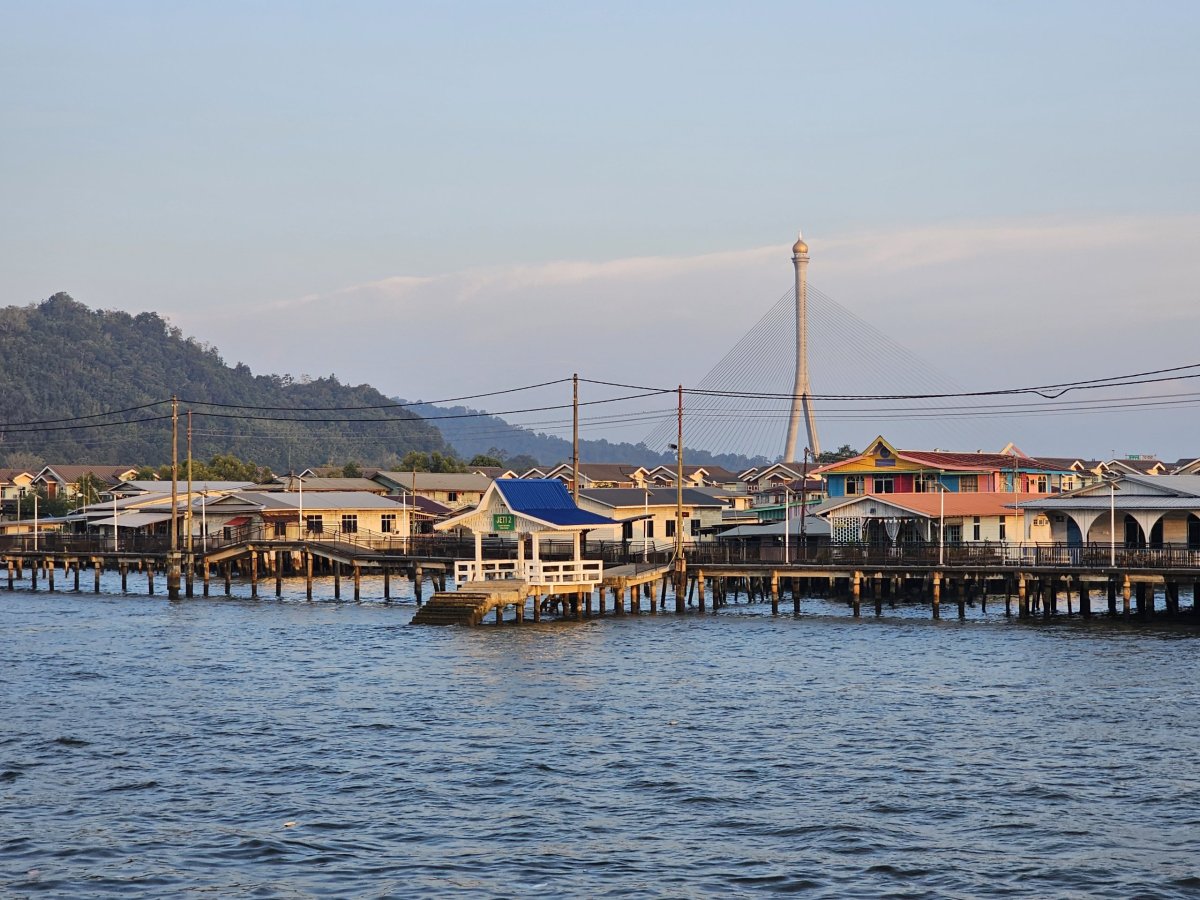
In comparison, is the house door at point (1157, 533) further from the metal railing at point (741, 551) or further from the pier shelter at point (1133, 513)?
the metal railing at point (741, 551)

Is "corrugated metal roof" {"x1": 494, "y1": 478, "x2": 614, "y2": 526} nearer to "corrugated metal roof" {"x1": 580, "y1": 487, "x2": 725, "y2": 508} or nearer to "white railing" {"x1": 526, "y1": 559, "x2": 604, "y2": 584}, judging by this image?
"white railing" {"x1": 526, "y1": 559, "x2": 604, "y2": 584}

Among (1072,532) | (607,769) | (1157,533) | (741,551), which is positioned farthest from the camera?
(741,551)

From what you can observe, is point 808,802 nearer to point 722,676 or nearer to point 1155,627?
point 722,676

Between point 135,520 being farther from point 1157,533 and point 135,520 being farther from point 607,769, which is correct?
point 607,769

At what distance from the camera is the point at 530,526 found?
202 ft

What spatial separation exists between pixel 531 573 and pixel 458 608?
3.30 meters

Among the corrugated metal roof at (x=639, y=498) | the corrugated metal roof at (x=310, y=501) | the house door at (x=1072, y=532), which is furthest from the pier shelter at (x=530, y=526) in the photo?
the corrugated metal roof at (x=310, y=501)

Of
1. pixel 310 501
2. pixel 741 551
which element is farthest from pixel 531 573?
pixel 310 501

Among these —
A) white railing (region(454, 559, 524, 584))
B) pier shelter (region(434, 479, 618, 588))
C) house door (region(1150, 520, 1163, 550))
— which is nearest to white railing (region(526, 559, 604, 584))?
pier shelter (region(434, 479, 618, 588))

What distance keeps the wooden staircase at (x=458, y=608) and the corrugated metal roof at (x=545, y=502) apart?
18.3 ft

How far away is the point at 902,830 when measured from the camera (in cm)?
2556

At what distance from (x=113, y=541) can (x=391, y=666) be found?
49.0 meters

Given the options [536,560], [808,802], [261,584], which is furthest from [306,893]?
[261,584]

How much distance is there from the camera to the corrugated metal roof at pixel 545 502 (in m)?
61.7
